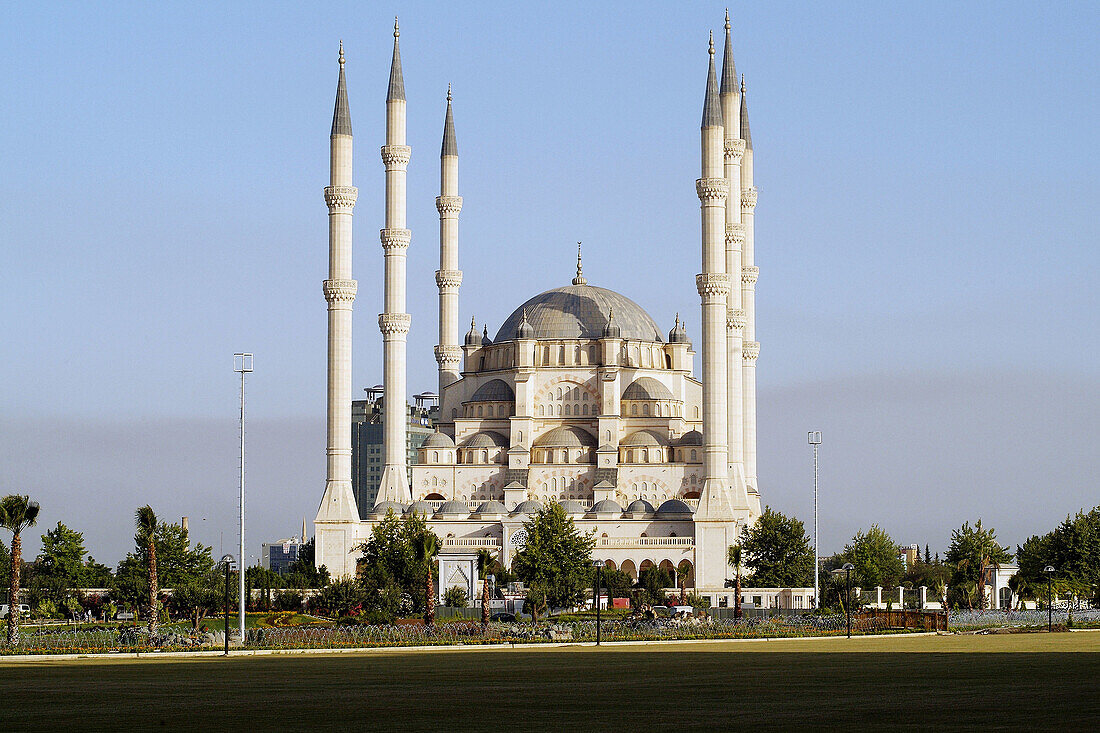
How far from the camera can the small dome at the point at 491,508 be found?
9825cm

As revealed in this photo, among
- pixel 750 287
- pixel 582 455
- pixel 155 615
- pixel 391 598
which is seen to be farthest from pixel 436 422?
pixel 155 615

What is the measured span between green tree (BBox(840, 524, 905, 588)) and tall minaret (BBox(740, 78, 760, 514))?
6.67m

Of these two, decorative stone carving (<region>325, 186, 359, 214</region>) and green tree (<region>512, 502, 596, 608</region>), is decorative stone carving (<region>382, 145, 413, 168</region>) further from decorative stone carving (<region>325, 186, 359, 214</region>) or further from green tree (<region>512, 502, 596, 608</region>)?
green tree (<region>512, 502, 596, 608</region>)

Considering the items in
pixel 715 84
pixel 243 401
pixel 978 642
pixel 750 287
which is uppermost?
pixel 715 84

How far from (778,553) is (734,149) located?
1087 inches

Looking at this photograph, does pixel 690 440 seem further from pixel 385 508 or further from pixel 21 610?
pixel 21 610

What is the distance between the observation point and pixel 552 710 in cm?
2205

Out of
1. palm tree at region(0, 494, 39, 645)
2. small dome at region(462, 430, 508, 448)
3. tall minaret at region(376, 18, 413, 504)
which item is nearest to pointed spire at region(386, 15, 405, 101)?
tall minaret at region(376, 18, 413, 504)

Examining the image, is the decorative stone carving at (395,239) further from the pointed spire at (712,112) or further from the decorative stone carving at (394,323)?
the pointed spire at (712,112)

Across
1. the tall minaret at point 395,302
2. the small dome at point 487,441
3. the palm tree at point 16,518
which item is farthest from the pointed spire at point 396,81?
the palm tree at point 16,518

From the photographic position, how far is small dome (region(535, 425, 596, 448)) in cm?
10519

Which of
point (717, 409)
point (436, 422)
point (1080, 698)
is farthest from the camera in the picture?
point (436, 422)

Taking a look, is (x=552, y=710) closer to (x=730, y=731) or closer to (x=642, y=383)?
(x=730, y=731)

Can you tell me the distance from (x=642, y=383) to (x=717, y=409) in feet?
68.2
